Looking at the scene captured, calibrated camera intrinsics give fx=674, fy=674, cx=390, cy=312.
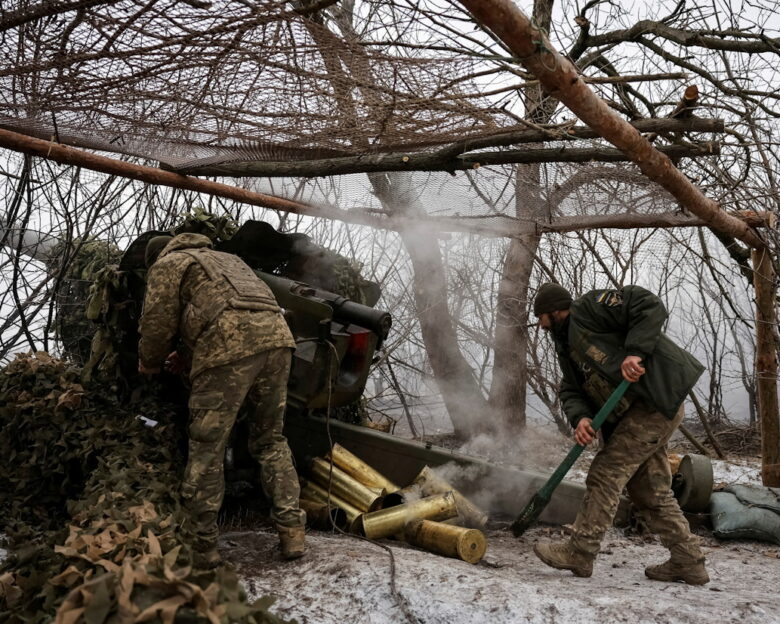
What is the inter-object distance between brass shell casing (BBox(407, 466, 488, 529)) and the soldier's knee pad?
5.44 ft

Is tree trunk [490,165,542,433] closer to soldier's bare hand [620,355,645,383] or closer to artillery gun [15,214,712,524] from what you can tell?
artillery gun [15,214,712,524]

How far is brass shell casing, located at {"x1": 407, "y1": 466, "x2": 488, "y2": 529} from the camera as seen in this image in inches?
188

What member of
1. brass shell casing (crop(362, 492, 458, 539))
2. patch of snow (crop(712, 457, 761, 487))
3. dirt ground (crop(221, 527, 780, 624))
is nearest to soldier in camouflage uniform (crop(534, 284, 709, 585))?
dirt ground (crop(221, 527, 780, 624))

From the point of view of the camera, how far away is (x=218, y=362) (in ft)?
12.3

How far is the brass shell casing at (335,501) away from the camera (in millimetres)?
4418

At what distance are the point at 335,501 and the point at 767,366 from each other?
3937 mm

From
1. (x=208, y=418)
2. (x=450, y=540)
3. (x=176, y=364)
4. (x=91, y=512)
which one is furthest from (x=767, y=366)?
(x=91, y=512)

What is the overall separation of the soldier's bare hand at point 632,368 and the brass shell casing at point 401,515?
151 cm

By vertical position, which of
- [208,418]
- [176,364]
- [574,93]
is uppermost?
[574,93]

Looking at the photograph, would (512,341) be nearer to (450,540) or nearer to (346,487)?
(346,487)

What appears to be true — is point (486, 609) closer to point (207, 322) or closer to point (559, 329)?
point (559, 329)

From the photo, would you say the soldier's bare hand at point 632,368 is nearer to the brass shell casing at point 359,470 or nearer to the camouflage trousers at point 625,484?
the camouflage trousers at point 625,484

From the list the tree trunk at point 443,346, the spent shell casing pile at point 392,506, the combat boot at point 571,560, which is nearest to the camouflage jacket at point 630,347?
the combat boot at point 571,560

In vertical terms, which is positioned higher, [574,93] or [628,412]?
[574,93]
